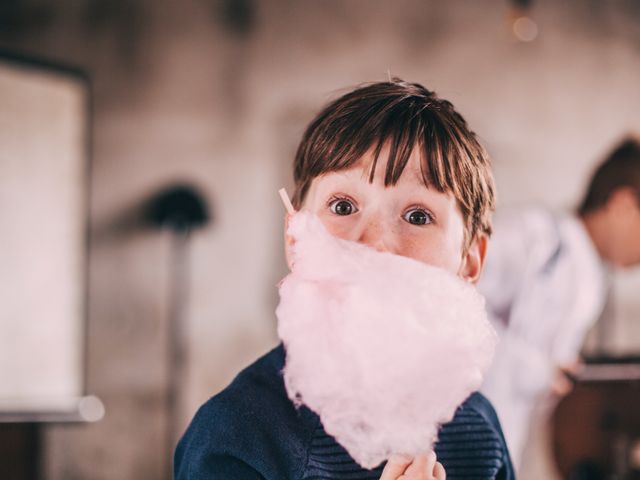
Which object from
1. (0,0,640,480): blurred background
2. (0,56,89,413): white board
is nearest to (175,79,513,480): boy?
(0,56,89,413): white board

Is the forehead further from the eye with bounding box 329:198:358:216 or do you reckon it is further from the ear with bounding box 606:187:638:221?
the ear with bounding box 606:187:638:221

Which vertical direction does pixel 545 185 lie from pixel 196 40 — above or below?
below

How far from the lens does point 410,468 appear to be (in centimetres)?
69

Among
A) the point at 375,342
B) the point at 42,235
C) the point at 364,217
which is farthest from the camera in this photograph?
the point at 42,235

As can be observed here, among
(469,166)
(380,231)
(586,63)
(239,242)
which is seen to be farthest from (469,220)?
(586,63)

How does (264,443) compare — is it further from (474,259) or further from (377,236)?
(474,259)

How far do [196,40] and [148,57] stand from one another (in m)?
0.26

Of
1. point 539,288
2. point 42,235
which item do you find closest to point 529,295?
point 539,288

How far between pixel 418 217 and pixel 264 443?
11.4 inches

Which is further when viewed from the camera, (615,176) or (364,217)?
(615,176)

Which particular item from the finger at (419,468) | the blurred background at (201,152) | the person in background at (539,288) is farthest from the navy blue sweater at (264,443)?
the blurred background at (201,152)

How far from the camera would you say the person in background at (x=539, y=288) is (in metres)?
1.91

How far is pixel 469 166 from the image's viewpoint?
81cm

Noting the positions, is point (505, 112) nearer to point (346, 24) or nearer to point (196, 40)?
point (346, 24)
